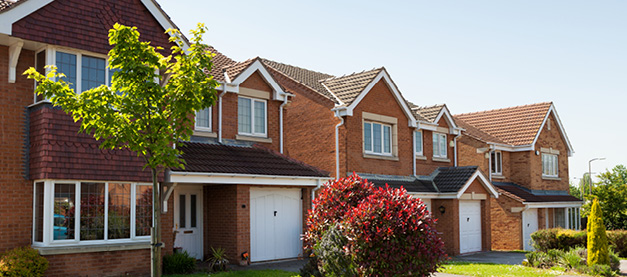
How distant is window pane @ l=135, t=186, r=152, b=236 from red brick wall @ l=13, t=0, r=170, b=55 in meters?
3.64

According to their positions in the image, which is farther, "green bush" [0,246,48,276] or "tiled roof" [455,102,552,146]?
"tiled roof" [455,102,552,146]

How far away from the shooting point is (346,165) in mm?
22266

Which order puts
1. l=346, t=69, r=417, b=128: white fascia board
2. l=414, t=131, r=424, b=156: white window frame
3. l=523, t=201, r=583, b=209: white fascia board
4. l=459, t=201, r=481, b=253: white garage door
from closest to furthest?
1. l=346, t=69, r=417, b=128: white fascia board
2. l=459, t=201, r=481, b=253: white garage door
3. l=414, t=131, r=424, b=156: white window frame
4. l=523, t=201, r=583, b=209: white fascia board

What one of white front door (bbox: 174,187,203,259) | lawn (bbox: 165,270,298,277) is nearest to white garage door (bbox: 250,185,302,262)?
white front door (bbox: 174,187,203,259)

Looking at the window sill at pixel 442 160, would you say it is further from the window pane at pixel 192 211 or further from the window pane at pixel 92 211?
the window pane at pixel 92 211

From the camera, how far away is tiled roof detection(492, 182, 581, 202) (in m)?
30.2

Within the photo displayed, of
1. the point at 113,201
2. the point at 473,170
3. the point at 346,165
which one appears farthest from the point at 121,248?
the point at 473,170

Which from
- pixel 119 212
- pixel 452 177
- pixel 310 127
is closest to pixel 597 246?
pixel 452 177

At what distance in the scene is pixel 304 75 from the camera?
26656 millimetres

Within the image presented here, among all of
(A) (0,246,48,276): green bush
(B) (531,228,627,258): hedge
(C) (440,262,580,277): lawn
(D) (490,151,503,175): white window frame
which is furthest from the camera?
(D) (490,151,503,175): white window frame

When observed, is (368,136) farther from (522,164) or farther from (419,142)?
(522,164)

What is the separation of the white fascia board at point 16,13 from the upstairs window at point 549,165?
98.2 ft

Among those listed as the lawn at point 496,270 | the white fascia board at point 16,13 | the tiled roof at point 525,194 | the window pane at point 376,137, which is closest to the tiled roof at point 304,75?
the window pane at point 376,137

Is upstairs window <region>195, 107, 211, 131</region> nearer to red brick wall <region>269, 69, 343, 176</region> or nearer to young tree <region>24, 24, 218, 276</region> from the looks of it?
red brick wall <region>269, 69, 343, 176</region>
